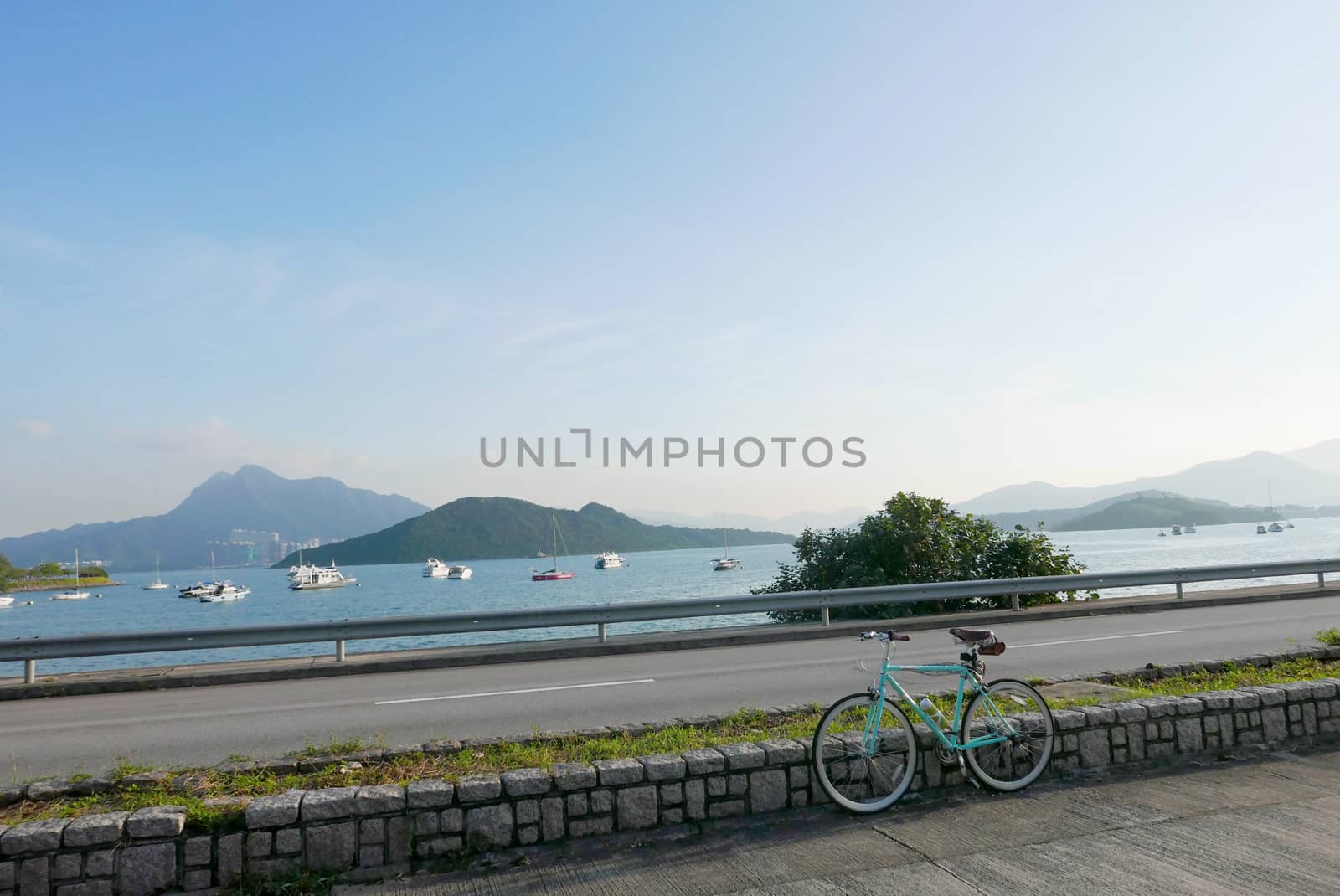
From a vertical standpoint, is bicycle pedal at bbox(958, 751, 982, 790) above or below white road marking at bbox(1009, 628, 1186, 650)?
above

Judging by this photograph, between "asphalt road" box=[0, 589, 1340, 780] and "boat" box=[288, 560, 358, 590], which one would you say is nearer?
"asphalt road" box=[0, 589, 1340, 780]

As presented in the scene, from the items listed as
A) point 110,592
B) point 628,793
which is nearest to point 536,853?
point 628,793

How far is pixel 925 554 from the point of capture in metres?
21.6

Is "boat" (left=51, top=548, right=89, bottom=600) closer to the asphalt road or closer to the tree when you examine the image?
the tree

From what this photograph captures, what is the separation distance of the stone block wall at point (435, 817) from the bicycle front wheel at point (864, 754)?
0.14 metres

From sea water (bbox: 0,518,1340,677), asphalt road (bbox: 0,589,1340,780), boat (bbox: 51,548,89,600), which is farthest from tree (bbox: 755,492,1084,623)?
boat (bbox: 51,548,89,600)

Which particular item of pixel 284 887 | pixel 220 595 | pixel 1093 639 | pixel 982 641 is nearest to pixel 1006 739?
pixel 982 641

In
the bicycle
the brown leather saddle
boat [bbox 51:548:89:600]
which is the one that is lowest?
boat [bbox 51:548:89:600]

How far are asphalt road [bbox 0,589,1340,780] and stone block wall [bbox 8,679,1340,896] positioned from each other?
324cm

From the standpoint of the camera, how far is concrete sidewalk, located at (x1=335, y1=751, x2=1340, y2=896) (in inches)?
162

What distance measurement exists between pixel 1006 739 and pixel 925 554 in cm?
1663

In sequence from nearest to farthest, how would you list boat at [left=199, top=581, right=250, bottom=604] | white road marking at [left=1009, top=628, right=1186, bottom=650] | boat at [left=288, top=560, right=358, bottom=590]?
white road marking at [left=1009, top=628, right=1186, bottom=650] → boat at [left=199, top=581, right=250, bottom=604] → boat at [left=288, top=560, right=358, bottom=590]

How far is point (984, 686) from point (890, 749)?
0.75 meters

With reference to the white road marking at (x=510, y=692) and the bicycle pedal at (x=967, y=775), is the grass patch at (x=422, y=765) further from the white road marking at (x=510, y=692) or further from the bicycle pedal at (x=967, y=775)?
the white road marking at (x=510, y=692)
